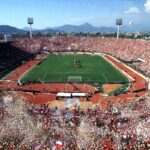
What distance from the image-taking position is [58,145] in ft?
69.6

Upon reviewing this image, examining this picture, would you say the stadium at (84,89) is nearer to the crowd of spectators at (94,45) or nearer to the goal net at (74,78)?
the goal net at (74,78)

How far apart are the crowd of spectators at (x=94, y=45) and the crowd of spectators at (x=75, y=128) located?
149 ft

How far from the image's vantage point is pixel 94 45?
100750 millimetres

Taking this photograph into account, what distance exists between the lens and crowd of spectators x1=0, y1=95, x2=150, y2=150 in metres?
20.8

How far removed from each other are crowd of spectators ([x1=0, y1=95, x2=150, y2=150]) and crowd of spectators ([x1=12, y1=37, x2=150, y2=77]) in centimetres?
4542

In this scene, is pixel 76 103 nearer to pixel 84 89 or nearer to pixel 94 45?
pixel 84 89

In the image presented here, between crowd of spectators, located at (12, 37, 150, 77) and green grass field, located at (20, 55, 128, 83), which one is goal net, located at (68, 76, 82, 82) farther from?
crowd of spectators, located at (12, 37, 150, 77)

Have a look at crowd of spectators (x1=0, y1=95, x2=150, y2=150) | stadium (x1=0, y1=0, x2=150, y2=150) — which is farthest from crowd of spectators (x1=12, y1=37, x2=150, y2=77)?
crowd of spectators (x1=0, y1=95, x2=150, y2=150)

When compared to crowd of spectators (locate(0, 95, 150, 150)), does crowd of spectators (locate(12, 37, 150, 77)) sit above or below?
below

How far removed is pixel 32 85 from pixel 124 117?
76.5ft

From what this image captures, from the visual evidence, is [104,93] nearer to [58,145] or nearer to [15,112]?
[15,112]

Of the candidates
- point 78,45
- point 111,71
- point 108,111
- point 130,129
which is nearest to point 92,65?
point 111,71

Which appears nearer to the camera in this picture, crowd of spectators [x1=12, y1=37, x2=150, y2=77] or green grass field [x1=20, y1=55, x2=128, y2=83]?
green grass field [x1=20, y1=55, x2=128, y2=83]

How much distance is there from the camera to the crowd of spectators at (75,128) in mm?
20812
